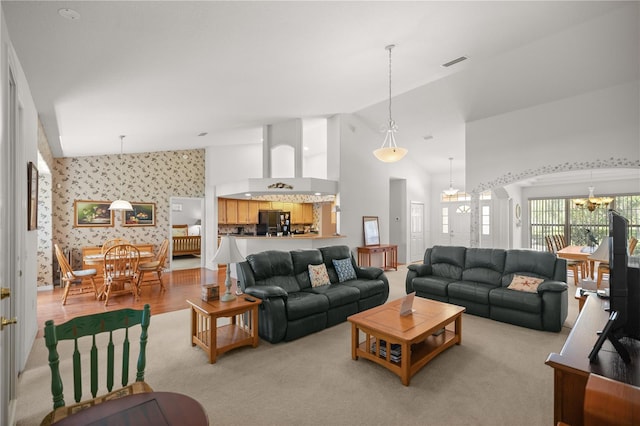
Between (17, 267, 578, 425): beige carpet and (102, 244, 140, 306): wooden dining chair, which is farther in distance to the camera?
(102, 244, 140, 306): wooden dining chair

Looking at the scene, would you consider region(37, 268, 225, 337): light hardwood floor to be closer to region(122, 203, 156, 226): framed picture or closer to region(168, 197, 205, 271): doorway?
region(122, 203, 156, 226): framed picture

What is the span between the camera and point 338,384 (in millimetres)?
2645

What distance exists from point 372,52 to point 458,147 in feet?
16.2

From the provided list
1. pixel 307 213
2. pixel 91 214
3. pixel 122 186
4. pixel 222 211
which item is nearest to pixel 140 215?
pixel 122 186

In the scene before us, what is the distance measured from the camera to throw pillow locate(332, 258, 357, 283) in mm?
4668

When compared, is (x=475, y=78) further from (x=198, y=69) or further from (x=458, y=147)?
(x=198, y=69)

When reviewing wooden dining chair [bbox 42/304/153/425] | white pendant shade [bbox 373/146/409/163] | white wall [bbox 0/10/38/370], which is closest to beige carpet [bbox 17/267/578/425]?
white wall [bbox 0/10/38/370]

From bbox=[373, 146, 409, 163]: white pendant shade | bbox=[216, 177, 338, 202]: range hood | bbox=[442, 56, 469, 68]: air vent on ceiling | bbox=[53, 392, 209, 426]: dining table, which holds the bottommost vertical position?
bbox=[53, 392, 209, 426]: dining table

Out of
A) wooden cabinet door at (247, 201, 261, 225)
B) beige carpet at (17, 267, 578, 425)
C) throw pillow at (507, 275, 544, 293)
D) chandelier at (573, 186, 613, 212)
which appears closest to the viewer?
beige carpet at (17, 267, 578, 425)

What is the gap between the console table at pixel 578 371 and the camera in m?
1.48

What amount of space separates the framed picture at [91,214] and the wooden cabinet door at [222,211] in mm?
2507

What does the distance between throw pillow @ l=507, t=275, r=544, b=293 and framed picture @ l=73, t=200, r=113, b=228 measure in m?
8.05

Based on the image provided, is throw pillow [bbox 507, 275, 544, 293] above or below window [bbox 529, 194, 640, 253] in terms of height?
below

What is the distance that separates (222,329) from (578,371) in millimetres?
3236
